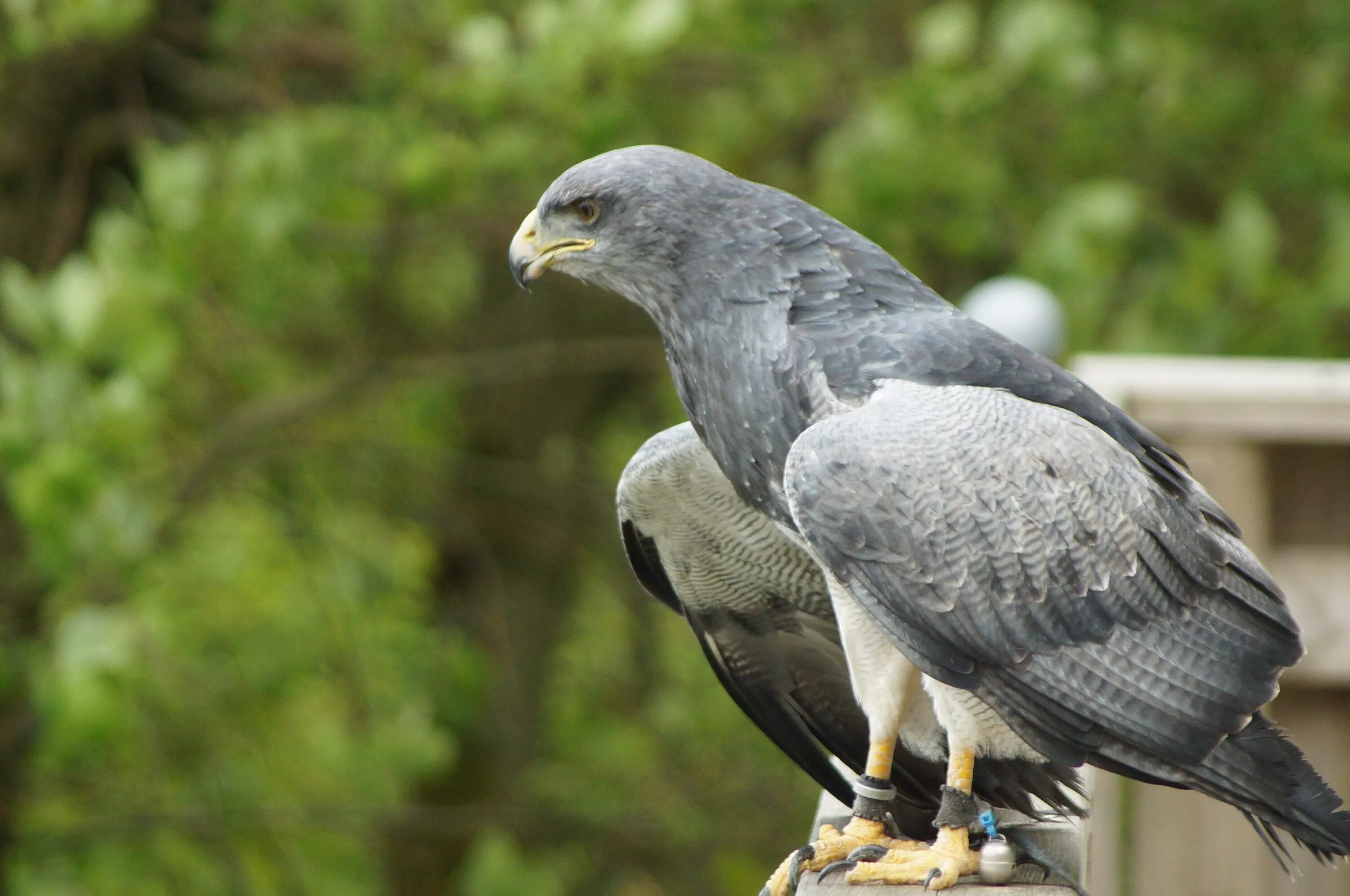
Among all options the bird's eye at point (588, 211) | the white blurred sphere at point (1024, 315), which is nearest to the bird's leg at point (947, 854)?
the bird's eye at point (588, 211)

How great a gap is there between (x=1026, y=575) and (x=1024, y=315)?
1.99 m

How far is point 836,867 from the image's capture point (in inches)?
92.3

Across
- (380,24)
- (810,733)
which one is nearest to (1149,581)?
(810,733)

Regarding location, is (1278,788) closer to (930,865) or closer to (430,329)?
A: (930,865)

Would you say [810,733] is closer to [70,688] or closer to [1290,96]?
[70,688]

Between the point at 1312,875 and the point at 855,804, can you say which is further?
the point at 1312,875

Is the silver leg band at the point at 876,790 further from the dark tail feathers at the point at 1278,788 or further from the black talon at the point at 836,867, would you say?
the dark tail feathers at the point at 1278,788

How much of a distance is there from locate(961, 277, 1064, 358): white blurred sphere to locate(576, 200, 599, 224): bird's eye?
1.68m

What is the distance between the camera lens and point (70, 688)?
3.64 metres

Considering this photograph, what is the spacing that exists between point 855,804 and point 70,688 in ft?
6.93

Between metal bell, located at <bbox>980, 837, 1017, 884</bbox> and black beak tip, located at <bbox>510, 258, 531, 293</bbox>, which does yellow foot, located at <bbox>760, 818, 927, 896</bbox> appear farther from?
black beak tip, located at <bbox>510, 258, 531, 293</bbox>

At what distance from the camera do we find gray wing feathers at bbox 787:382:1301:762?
2.13m

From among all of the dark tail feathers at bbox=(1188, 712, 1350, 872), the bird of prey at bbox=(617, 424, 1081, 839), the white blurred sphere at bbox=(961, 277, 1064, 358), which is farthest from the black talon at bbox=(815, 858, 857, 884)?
the white blurred sphere at bbox=(961, 277, 1064, 358)

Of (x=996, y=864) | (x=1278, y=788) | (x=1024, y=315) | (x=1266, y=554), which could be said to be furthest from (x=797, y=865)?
(x=1024, y=315)
